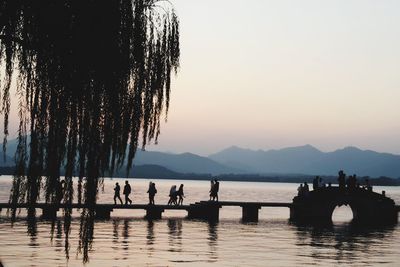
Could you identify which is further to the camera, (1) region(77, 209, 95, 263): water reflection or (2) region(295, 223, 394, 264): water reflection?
(2) region(295, 223, 394, 264): water reflection

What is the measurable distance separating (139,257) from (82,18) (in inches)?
611

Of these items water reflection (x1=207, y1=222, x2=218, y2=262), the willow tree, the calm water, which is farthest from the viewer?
water reflection (x1=207, y1=222, x2=218, y2=262)

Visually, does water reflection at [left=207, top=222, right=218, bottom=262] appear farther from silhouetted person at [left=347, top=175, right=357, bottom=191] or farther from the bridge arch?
silhouetted person at [left=347, top=175, right=357, bottom=191]

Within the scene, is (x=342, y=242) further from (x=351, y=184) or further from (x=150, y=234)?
(x=351, y=184)

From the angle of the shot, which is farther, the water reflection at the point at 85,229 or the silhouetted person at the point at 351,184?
the silhouetted person at the point at 351,184

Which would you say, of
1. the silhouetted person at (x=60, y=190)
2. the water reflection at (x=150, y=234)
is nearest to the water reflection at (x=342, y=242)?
the water reflection at (x=150, y=234)

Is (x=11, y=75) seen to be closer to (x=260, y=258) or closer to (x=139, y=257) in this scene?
(x=139, y=257)

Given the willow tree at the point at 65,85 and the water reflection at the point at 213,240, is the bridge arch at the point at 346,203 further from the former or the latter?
the willow tree at the point at 65,85

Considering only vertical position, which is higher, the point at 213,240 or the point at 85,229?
the point at 85,229

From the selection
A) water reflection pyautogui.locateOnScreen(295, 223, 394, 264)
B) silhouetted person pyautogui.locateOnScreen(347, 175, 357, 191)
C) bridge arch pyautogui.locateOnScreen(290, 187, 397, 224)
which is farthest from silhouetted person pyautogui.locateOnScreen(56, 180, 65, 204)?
silhouetted person pyautogui.locateOnScreen(347, 175, 357, 191)

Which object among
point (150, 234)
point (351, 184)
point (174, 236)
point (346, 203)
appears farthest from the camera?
point (351, 184)

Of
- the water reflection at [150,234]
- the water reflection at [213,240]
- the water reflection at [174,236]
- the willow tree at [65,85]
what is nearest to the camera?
the willow tree at [65,85]

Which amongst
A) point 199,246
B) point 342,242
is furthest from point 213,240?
point 342,242

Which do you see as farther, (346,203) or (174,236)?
(346,203)
